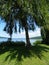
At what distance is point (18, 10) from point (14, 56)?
414 cm

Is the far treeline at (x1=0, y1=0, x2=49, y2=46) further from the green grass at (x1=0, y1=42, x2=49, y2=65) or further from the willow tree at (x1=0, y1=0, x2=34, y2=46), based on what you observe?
the green grass at (x1=0, y1=42, x2=49, y2=65)

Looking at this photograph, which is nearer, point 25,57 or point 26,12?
point 25,57

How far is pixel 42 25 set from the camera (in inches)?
685

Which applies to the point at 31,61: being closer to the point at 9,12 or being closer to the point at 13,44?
the point at 9,12

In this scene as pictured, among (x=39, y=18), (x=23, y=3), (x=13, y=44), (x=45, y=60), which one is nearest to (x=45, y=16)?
(x=39, y=18)

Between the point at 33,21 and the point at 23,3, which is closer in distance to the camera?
the point at 23,3

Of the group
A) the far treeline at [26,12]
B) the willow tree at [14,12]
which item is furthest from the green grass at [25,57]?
the willow tree at [14,12]

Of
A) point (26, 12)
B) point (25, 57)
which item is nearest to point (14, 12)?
point (26, 12)

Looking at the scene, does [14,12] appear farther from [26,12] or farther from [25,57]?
[25,57]

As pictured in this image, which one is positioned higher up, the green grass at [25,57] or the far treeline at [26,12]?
the far treeline at [26,12]

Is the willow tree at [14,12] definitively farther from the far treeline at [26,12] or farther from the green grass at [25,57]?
the green grass at [25,57]

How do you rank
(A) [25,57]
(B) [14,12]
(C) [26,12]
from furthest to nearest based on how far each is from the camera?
(B) [14,12]
(C) [26,12]
(A) [25,57]

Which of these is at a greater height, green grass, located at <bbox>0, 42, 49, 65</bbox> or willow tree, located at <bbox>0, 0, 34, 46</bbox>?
willow tree, located at <bbox>0, 0, 34, 46</bbox>

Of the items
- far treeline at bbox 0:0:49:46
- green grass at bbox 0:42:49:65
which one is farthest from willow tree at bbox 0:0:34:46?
green grass at bbox 0:42:49:65
